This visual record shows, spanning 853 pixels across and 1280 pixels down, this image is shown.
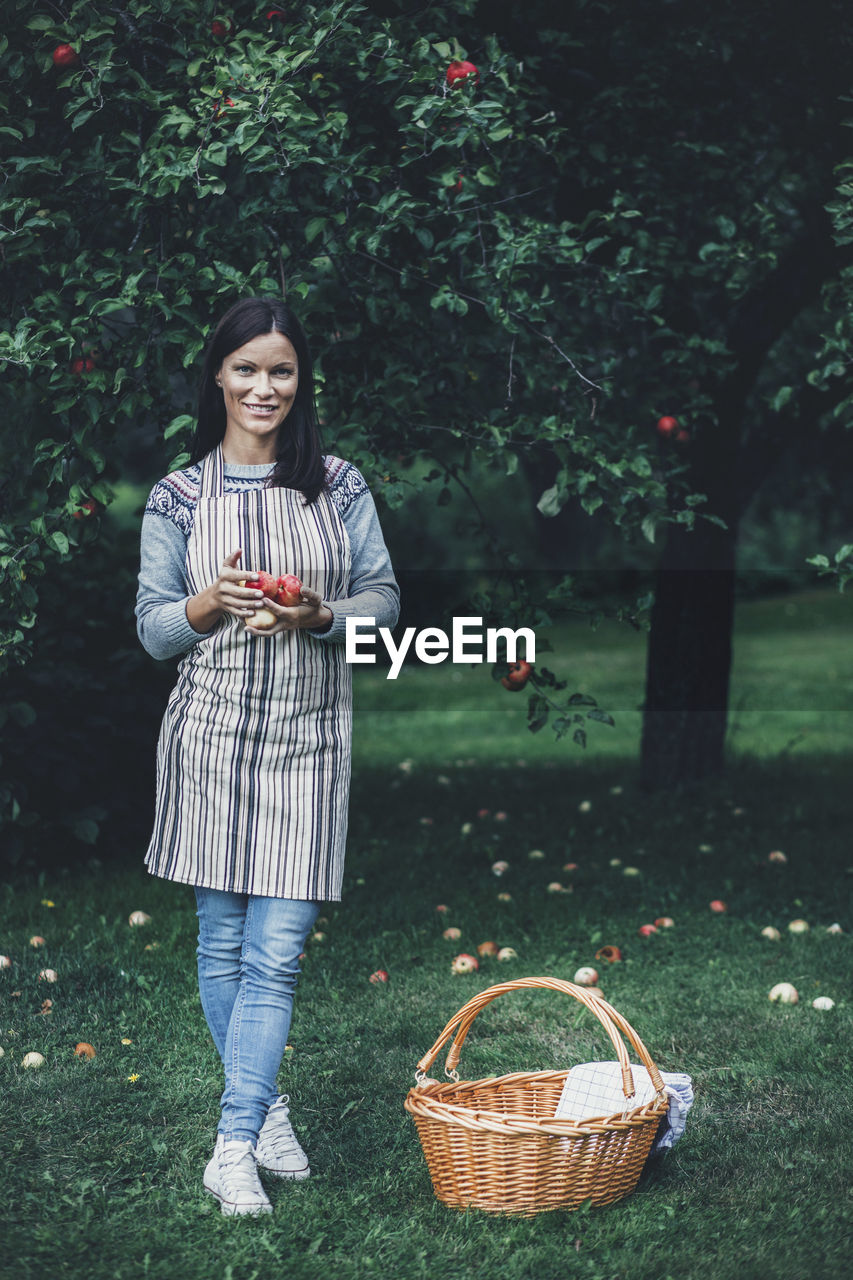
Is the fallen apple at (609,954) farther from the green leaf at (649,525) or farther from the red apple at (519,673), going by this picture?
the green leaf at (649,525)

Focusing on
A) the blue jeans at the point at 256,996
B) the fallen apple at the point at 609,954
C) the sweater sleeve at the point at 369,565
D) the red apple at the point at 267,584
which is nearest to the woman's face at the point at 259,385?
the sweater sleeve at the point at 369,565

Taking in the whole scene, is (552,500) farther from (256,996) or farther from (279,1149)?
(279,1149)

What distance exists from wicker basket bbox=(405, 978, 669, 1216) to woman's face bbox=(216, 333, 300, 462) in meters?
1.31

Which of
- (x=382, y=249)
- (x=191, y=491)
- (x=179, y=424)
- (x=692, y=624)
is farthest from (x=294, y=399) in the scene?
(x=692, y=624)

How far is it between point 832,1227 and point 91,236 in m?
3.25

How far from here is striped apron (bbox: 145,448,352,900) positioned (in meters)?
2.78

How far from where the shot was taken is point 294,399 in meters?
2.93

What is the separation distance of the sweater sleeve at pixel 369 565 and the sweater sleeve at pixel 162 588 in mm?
318

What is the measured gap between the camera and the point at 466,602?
436cm

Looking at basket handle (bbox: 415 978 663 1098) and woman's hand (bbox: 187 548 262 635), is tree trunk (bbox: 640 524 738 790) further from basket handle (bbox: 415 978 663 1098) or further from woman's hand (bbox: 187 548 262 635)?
woman's hand (bbox: 187 548 262 635)

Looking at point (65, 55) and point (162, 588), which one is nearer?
point (162, 588)

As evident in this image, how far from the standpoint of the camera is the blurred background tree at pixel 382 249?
3691 millimetres

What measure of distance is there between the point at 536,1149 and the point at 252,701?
1072mm

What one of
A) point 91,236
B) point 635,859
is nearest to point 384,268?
point 91,236
